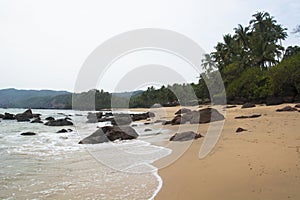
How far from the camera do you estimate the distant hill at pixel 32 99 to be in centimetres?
12862

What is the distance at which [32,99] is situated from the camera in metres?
147

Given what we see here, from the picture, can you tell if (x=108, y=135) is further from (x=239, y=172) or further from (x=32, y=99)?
(x=32, y=99)

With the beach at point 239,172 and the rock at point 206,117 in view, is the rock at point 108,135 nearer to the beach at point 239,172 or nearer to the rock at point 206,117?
the rock at point 206,117

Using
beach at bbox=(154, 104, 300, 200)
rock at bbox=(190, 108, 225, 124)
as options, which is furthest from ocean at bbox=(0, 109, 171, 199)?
rock at bbox=(190, 108, 225, 124)

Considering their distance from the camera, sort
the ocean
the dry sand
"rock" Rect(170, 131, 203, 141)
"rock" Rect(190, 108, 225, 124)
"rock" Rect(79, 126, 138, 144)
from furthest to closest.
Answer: "rock" Rect(190, 108, 225, 124), "rock" Rect(79, 126, 138, 144), "rock" Rect(170, 131, 203, 141), the ocean, the dry sand

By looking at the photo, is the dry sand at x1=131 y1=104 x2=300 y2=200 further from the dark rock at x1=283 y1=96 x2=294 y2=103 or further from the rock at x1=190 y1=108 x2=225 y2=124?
the dark rock at x1=283 y1=96 x2=294 y2=103

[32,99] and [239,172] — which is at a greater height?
[32,99]

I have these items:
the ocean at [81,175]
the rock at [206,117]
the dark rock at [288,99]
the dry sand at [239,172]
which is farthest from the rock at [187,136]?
the dark rock at [288,99]

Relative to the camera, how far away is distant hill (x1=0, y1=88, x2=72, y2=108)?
12862 cm

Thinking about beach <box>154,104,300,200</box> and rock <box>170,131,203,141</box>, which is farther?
rock <box>170,131,203,141</box>

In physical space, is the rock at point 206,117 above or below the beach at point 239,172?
above

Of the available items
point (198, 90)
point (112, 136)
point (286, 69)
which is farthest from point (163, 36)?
point (198, 90)

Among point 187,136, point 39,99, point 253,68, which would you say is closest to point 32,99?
point 39,99

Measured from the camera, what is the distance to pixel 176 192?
15.5ft
